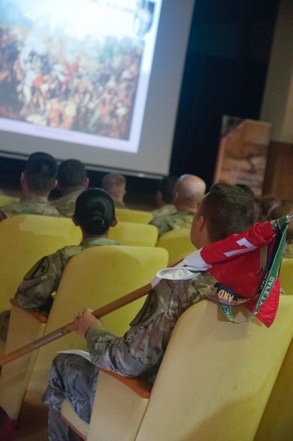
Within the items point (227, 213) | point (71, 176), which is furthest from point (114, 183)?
point (227, 213)

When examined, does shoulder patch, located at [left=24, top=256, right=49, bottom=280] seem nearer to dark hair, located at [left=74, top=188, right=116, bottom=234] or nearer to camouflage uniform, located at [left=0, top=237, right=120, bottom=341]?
camouflage uniform, located at [left=0, top=237, right=120, bottom=341]

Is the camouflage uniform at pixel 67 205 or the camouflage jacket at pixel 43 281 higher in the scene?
the camouflage uniform at pixel 67 205

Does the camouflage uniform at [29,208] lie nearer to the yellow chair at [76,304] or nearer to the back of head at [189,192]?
the back of head at [189,192]

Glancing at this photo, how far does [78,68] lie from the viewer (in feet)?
22.2

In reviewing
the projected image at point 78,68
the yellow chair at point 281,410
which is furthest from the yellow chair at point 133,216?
the projected image at point 78,68

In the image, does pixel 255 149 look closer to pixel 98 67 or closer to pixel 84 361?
pixel 98 67

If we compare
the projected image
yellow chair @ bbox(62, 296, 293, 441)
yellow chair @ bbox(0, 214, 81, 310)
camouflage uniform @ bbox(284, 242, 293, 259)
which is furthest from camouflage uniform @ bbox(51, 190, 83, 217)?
the projected image

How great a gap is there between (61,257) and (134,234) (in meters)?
1.03

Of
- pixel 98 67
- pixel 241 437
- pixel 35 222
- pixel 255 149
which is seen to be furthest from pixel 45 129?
pixel 241 437

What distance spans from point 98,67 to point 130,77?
36cm

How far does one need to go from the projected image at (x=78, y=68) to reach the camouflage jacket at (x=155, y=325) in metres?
4.88

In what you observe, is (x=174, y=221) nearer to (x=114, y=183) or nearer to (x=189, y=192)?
(x=189, y=192)

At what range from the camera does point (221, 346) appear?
1.98 m

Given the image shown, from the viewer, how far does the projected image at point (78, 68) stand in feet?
21.1
